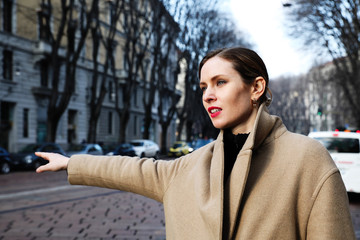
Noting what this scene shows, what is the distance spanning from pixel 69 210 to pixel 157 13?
20764 millimetres

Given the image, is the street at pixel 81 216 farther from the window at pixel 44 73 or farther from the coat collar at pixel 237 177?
the window at pixel 44 73

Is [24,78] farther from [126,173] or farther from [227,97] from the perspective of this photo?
[227,97]

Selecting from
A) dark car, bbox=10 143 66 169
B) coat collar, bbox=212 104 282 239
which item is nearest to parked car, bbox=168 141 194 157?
dark car, bbox=10 143 66 169

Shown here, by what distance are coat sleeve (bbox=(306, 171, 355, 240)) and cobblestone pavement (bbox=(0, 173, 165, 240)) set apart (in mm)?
4234

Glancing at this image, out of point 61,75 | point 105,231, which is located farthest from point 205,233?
point 61,75

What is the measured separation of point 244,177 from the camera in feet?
5.16

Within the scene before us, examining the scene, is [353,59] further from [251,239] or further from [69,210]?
[251,239]

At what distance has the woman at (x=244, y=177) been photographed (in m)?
1.56

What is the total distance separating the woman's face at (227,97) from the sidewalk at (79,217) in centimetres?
408

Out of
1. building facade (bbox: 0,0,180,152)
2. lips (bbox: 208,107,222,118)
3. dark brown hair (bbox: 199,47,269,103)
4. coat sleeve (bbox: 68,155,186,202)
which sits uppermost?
building facade (bbox: 0,0,180,152)

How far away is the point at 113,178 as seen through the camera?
1984 mm

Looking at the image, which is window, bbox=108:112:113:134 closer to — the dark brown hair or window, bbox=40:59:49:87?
window, bbox=40:59:49:87

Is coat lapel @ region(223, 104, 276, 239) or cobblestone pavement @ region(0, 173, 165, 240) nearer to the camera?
coat lapel @ region(223, 104, 276, 239)

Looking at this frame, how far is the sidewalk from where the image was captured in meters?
5.74
